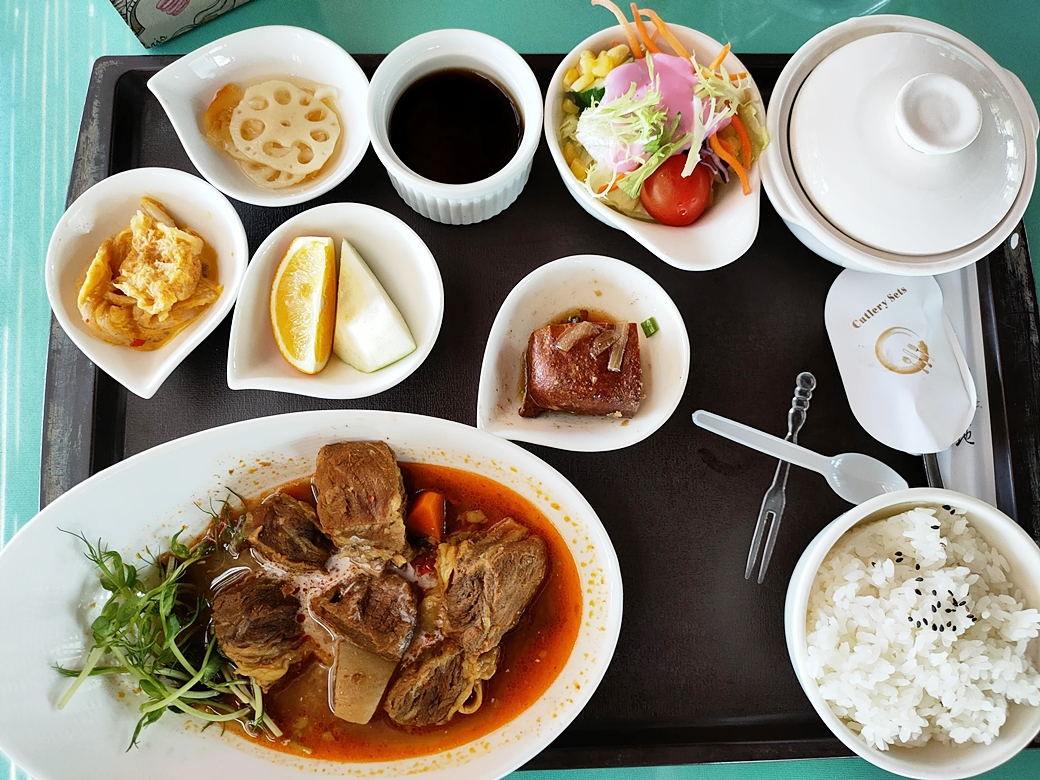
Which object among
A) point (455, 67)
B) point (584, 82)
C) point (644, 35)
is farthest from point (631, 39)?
point (455, 67)

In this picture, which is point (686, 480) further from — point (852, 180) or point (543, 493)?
point (852, 180)

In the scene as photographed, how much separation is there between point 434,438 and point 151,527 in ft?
2.67

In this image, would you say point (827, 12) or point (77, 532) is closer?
point (77, 532)

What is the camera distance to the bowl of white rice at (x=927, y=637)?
175 cm

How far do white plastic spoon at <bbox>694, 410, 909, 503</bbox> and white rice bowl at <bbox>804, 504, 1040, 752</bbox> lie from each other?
12 cm

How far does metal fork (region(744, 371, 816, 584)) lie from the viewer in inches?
78.1

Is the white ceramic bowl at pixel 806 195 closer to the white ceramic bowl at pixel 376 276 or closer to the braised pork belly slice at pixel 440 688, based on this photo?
the white ceramic bowl at pixel 376 276

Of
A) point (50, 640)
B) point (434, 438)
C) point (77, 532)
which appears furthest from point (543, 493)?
point (50, 640)

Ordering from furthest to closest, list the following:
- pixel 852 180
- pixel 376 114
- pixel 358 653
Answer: pixel 358 653 → pixel 376 114 → pixel 852 180

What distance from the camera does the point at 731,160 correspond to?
179cm

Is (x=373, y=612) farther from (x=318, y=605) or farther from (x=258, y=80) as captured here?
(x=258, y=80)

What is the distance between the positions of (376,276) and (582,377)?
66 cm

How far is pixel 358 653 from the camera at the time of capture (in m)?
1.99

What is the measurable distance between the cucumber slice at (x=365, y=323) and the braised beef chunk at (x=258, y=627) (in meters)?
0.69
